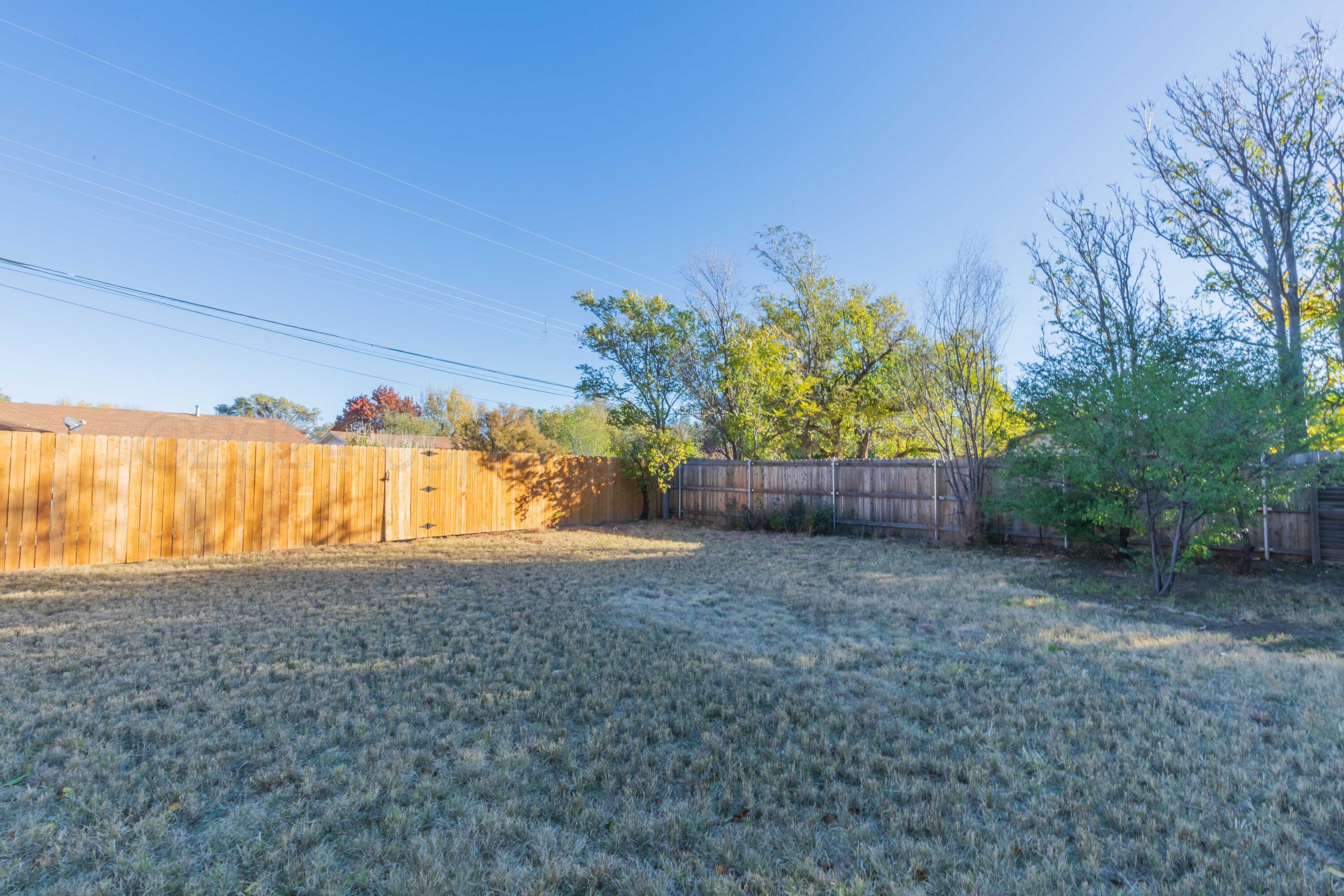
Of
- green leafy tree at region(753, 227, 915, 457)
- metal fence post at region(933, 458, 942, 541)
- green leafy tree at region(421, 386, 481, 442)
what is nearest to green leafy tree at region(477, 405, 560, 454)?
green leafy tree at region(753, 227, 915, 457)

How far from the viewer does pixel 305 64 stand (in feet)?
33.7

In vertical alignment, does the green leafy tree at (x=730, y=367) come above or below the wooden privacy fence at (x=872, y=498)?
above

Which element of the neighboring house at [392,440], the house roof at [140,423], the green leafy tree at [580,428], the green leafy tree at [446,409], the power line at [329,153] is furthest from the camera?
the green leafy tree at [446,409]

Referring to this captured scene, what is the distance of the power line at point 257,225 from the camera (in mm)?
9422

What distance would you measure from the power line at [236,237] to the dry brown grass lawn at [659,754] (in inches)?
380

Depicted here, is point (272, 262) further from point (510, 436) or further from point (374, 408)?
point (374, 408)

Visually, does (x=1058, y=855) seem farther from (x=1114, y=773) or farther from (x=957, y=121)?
(x=957, y=121)

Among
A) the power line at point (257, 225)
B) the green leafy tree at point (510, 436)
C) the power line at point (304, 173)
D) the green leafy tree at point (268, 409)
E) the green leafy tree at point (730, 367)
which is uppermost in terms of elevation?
the power line at point (304, 173)

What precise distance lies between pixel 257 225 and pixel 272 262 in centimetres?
113

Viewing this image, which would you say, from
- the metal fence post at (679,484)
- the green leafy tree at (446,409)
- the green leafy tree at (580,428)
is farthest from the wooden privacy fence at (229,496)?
the green leafy tree at (446,409)

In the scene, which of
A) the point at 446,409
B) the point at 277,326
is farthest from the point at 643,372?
the point at 446,409

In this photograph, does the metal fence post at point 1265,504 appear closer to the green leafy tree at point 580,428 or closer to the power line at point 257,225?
the power line at point 257,225

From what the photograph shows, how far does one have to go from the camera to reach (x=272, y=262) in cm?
1361

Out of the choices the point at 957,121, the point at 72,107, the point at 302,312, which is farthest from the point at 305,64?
the point at 957,121
